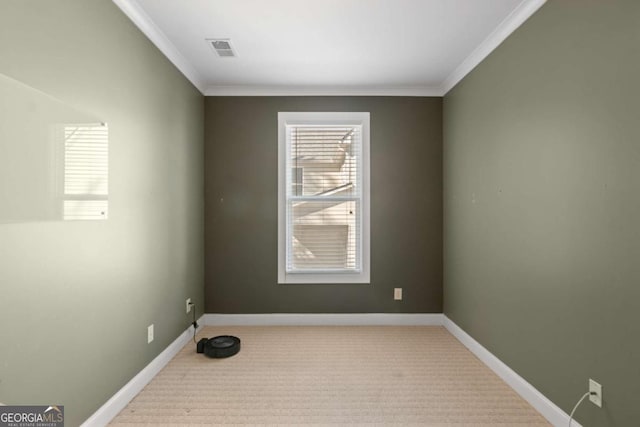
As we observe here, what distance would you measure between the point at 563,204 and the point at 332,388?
1822mm

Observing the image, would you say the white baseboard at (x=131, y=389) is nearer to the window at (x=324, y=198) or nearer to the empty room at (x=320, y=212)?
the empty room at (x=320, y=212)

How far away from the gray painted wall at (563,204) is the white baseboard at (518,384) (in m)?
0.05

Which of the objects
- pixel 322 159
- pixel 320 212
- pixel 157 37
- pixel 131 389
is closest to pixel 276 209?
pixel 320 212

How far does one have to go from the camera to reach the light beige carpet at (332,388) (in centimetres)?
197

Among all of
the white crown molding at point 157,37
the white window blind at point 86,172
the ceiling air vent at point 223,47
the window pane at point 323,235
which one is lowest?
the window pane at point 323,235

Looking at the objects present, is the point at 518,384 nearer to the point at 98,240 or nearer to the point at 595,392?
the point at 595,392

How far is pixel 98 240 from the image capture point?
1.83 meters

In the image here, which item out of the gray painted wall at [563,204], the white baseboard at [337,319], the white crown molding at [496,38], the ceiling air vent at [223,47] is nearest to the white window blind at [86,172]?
the ceiling air vent at [223,47]

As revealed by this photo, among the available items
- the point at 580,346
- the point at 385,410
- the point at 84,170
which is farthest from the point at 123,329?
the point at 580,346

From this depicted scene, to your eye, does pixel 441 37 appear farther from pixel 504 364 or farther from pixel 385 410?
pixel 385 410

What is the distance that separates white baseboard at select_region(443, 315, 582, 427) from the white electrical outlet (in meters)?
0.20

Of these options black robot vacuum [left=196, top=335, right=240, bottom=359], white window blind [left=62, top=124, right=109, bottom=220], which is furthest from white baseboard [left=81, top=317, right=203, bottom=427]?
white window blind [left=62, top=124, right=109, bottom=220]

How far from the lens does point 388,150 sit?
3592 mm

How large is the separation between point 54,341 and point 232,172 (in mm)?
2296
